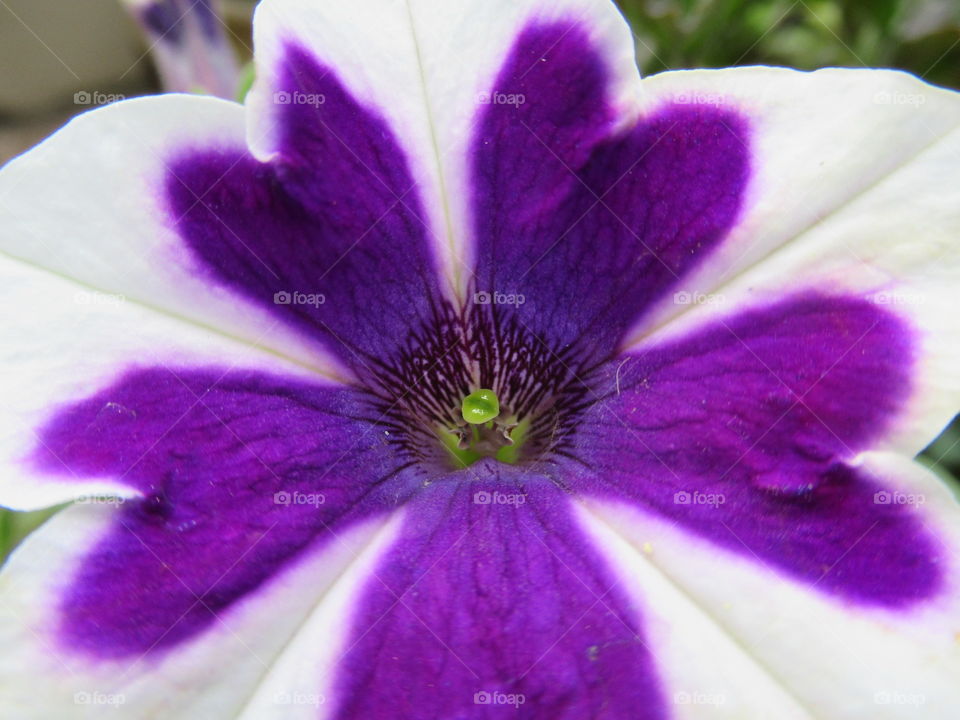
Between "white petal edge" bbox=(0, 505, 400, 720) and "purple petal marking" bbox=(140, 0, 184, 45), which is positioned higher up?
"purple petal marking" bbox=(140, 0, 184, 45)

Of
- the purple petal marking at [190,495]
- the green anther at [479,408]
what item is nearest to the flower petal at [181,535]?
the purple petal marking at [190,495]

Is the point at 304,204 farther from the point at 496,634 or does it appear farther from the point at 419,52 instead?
the point at 496,634

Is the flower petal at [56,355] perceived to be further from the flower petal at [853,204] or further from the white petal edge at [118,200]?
the flower petal at [853,204]

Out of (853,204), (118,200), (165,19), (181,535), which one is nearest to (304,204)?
(118,200)

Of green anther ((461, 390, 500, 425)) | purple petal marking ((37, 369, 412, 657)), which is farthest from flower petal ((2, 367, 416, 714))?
green anther ((461, 390, 500, 425))

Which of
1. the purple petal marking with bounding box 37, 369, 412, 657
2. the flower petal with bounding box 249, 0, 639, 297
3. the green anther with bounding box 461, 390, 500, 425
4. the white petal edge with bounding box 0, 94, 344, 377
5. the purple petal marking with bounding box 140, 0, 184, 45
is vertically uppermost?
the purple petal marking with bounding box 140, 0, 184, 45

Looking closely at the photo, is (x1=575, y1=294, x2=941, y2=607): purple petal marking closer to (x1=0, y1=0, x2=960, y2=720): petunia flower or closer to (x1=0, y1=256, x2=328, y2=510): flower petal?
(x1=0, y1=0, x2=960, y2=720): petunia flower
